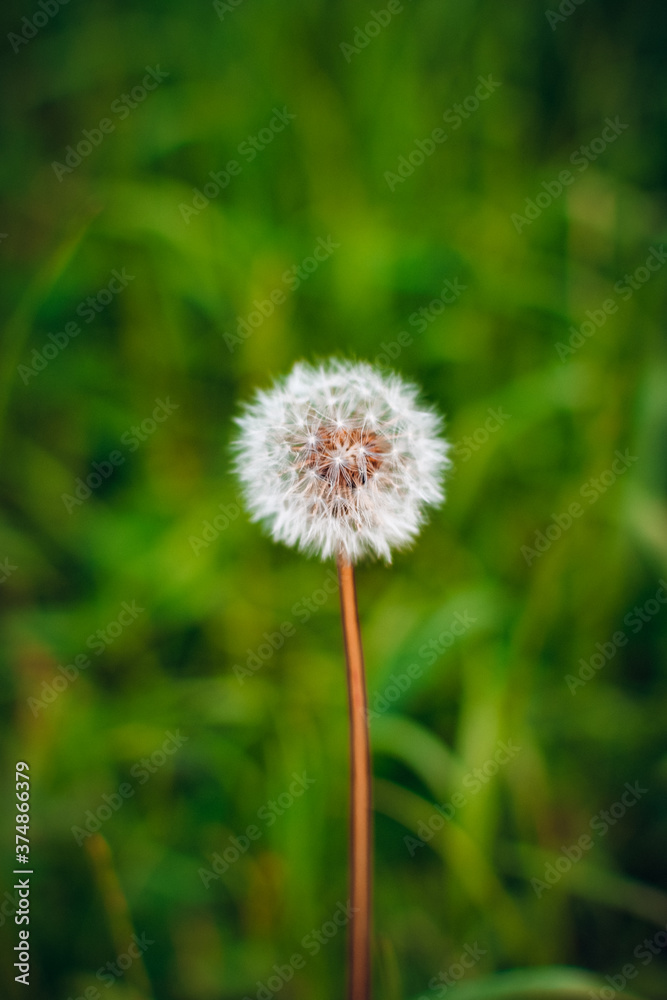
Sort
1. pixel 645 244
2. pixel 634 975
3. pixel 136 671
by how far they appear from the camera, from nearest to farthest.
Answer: pixel 634 975, pixel 136 671, pixel 645 244

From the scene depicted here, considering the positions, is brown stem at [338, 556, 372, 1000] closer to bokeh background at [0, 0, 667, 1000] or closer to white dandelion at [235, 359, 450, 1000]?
white dandelion at [235, 359, 450, 1000]

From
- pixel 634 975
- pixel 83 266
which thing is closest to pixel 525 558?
pixel 634 975

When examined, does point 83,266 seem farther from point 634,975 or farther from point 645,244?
point 634,975

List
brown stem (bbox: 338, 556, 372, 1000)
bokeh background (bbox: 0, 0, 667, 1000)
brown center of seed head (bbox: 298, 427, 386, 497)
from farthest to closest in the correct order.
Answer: bokeh background (bbox: 0, 0, 667, 1000)
brown center of seed head (bbox: 298, 427, 386, 497)
brown stem (bbox: 338, 556, 372, 1000)

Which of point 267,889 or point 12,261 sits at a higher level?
point 12,261

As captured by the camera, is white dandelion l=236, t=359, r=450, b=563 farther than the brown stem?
Yes

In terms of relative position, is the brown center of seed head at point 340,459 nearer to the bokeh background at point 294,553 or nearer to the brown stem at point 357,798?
the brown stem at point 357,798

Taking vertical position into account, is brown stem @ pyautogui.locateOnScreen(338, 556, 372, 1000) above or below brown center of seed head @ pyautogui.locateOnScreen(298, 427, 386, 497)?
below

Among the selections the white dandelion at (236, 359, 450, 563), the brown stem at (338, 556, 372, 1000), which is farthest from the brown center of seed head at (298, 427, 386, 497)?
the brown stem at (338, 556, 372, 1000)
